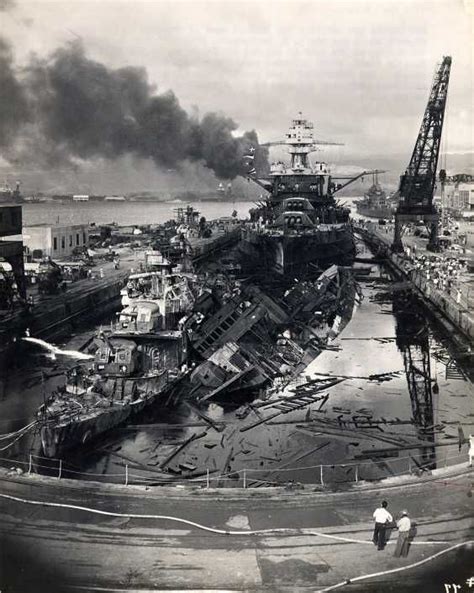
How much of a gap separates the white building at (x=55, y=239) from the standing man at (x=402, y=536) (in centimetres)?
2895

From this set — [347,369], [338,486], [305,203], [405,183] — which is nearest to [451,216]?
[405,183]

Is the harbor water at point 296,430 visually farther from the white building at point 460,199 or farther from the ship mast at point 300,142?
the ship mast at point 300,142

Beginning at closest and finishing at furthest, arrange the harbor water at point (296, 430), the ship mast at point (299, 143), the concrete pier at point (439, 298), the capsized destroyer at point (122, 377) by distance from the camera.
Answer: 1. the harbor water at point (296, 430)
2. the capsized destroyer at point (122, 377)
3. the concrete pier at point (439, 298)
4. the ship mast at point (299, 143)

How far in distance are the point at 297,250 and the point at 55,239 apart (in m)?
17.3

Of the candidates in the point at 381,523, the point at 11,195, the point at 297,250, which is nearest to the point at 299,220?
the point at 297,250

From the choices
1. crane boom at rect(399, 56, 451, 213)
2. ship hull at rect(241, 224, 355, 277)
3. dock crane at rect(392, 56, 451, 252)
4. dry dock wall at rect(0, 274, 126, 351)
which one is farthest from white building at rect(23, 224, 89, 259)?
crane boom at rect(399, 56, 451, 213)

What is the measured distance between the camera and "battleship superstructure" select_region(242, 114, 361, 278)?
44125 mm

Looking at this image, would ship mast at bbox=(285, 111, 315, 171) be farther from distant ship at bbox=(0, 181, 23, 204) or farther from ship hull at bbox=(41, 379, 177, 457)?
ship hull at bbox=(41, 379, 177, 457)

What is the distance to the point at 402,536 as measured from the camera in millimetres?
7148

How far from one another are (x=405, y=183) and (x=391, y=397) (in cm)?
2993

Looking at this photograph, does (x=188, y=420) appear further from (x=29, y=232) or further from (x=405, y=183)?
(x=405, y=183)

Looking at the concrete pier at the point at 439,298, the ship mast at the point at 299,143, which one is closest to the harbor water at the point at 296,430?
the concrete pier at the point at 439,298

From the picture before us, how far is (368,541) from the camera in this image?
7422mm

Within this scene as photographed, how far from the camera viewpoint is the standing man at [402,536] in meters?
7.11
